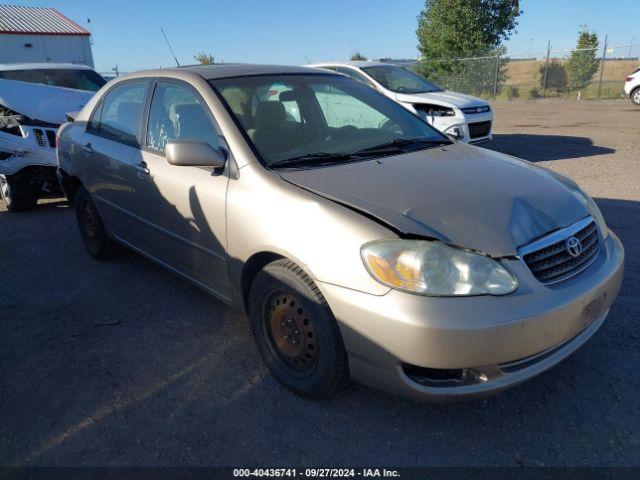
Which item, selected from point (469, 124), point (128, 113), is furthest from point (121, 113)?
A: point (469, 124)

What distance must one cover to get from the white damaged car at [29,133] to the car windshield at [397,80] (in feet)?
16.3

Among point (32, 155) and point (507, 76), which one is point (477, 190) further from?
point (507, 76)

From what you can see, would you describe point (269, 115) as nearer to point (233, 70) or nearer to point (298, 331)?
point (233, 70)

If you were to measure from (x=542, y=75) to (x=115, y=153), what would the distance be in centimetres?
2471

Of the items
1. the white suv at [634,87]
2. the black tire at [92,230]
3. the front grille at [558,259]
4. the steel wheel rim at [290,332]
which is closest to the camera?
the front grille at [558,259]

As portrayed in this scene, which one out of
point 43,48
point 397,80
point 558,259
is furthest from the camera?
point 43,48

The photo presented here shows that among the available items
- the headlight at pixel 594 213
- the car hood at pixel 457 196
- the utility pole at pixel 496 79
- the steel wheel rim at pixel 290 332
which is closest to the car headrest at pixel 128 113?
the car hood at pixel 457 196

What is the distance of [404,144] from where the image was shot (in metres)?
3.26

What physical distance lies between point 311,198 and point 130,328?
72.5 inches

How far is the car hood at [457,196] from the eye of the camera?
2.22 metres

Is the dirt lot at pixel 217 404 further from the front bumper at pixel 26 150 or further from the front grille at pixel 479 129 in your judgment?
the front grille at pixel 479 129

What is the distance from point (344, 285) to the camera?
86.1 inches

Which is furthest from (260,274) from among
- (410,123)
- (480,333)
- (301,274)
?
(410,123)

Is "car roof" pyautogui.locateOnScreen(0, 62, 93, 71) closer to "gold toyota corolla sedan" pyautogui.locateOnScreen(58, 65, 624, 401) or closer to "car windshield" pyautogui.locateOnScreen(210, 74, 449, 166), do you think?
"gold toyota corolla sedan" pyautogui.locateOnScreen(58, 65, 624, 401)
